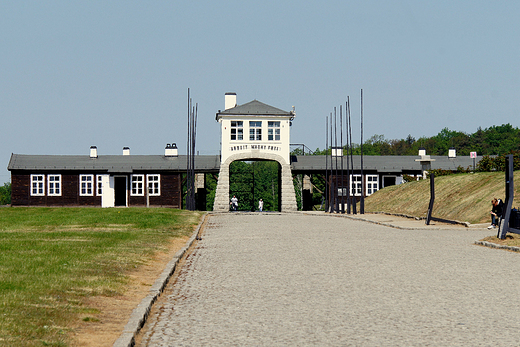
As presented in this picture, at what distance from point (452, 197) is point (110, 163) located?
103 ft

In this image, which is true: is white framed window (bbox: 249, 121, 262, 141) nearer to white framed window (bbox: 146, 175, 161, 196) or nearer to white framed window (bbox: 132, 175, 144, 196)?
white framed window (bbox: 146, 175, 161, 196)

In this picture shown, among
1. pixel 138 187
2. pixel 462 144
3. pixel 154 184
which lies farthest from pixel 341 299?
pixel 462 144

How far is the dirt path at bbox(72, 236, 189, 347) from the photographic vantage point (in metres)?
6.10

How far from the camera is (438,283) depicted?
32.9ft

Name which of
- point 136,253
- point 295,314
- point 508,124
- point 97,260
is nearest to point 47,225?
point 136,253

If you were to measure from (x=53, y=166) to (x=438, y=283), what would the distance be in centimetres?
4955

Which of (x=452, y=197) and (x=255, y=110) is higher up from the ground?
(x=255, y=110)

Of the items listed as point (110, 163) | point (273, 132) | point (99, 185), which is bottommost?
point (99, 185)

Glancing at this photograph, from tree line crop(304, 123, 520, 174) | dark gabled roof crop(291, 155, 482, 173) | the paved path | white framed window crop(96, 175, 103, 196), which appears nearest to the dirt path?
the paved path

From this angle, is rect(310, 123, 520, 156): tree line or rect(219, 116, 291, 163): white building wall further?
rect(310, 123, 520, 156): tree line

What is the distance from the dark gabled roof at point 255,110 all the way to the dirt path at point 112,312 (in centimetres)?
4319

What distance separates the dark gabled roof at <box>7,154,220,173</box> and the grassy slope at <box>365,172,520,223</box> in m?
15.9

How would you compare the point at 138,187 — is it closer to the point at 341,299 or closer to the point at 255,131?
the point at 255,131

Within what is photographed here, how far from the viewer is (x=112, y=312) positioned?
7.49 m
